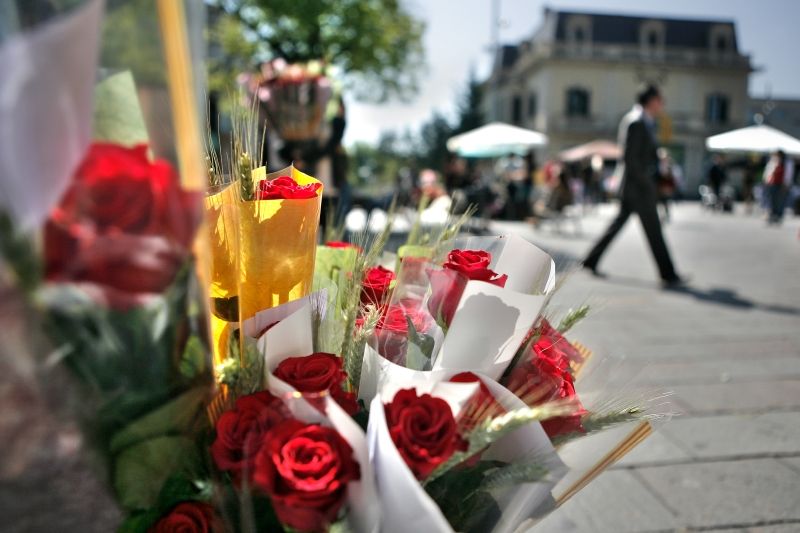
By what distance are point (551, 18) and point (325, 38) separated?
96.3ft

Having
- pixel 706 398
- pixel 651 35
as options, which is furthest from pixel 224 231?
pixel 651 35

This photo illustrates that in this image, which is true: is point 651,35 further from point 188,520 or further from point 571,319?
point 188,520

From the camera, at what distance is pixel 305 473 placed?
625 mm

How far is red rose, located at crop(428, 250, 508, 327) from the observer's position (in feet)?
2.52

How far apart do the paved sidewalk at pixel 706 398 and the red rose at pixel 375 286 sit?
0.26m

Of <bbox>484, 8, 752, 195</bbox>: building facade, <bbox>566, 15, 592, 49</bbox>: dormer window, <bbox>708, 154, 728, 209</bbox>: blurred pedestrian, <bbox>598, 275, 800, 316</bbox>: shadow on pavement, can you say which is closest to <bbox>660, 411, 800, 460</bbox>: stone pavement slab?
<bbox>598, 275, 800, 316</bbox>: shadow on pavement

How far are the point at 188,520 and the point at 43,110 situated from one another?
44cm

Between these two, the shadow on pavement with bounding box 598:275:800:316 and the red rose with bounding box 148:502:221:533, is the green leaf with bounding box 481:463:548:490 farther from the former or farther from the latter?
the shadow on pavement with bounding box 598:275:800:316

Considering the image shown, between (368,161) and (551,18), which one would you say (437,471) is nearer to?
(551,18)

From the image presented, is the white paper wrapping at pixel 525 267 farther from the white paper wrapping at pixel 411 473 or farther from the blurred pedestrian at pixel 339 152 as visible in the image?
the blurred pedestrian at pixel 339 152

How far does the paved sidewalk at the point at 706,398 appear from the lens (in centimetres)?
207

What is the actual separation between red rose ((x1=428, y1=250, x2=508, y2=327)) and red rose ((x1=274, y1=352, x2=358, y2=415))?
0.14 meters

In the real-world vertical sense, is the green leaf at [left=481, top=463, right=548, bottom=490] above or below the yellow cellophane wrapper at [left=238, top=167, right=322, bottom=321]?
below

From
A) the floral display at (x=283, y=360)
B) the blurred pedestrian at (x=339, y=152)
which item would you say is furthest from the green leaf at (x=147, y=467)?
the blurred pedestrian at (x=339, y=152)
